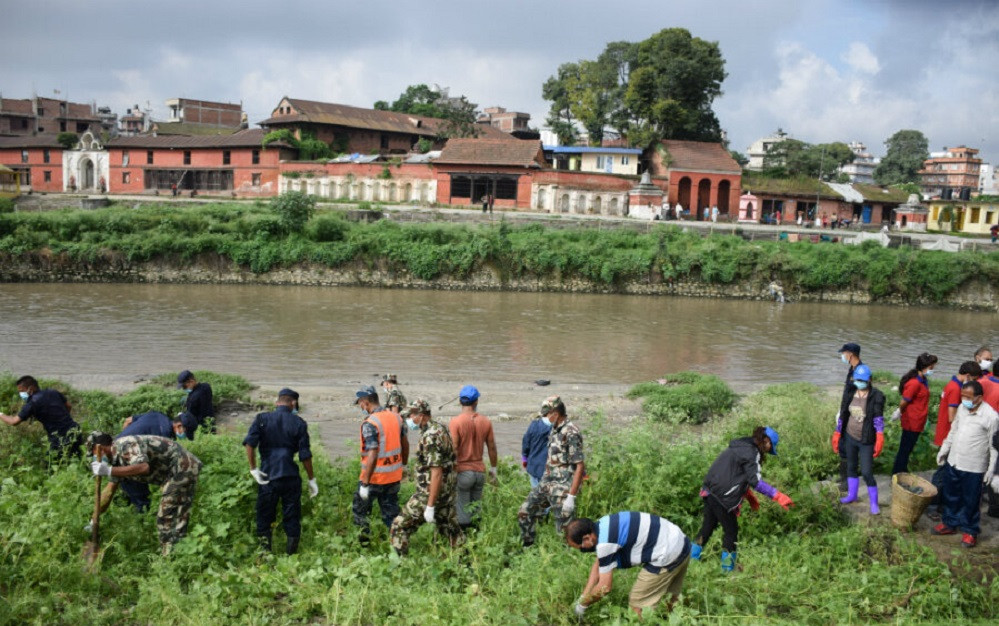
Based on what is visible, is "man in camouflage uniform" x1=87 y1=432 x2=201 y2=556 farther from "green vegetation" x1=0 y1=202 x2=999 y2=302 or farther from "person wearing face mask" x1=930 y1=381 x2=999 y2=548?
"green vegetation" x1=0 y1=202 x2=999 y2=302

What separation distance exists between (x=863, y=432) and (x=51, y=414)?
944 centimetres

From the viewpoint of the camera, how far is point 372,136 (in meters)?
60.5

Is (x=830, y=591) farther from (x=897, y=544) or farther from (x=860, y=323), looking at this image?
(x=860, y=323)

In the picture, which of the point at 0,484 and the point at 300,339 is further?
the point at 300,339

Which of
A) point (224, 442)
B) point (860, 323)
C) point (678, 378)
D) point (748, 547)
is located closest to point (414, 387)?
point (678, 378)

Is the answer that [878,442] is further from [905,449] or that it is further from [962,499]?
[905,449]

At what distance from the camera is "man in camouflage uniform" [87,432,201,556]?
6.65m

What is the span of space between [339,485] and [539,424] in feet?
7.93

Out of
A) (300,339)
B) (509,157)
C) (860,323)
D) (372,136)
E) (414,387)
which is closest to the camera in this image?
(414,387)

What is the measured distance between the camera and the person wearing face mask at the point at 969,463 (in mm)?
7438

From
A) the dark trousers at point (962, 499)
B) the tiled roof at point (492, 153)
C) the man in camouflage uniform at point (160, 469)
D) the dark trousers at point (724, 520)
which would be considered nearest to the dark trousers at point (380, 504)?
the man in camouflage uniform at point (160, 469)

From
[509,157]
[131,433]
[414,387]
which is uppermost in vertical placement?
[509,157]

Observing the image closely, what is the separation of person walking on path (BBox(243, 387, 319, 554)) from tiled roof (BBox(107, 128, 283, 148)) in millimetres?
49504

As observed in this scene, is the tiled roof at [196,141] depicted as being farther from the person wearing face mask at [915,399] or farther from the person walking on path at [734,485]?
the person walking on path at [734,485]
